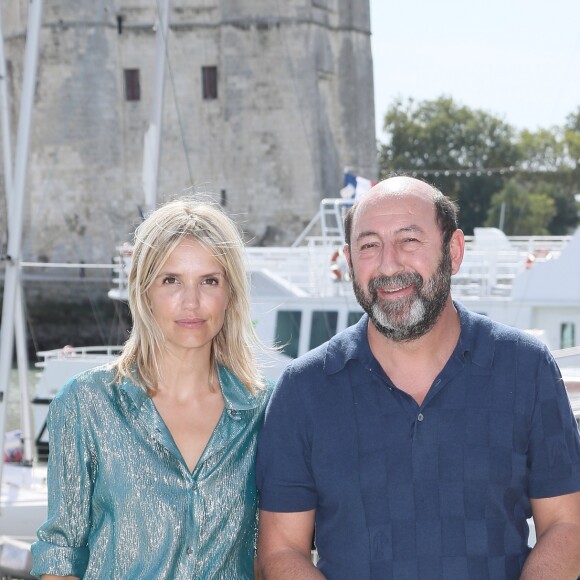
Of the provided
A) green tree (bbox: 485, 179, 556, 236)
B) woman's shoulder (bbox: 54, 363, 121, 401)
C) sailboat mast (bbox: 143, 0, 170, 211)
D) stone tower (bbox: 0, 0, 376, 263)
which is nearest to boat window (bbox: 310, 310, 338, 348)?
sailboat mast (bbox: 143, 0, 170, 211)

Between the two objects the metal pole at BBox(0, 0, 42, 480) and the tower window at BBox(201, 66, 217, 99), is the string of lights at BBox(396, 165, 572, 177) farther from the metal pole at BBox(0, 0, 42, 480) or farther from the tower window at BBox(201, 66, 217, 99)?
the metal pole at BBox(0, 0, 42, 480)

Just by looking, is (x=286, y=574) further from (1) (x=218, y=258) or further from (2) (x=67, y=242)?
(2) (x=67, y=242)

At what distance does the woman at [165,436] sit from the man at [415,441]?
0.10 m

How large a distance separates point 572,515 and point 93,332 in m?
24.4

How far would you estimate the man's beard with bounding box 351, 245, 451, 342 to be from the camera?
2.65 meters

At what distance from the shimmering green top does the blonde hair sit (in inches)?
2.9

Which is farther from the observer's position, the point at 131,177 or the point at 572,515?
the point at 131,177

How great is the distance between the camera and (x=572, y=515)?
262 centimetres

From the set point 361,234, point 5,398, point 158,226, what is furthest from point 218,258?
point 5,398

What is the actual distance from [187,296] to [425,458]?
0.63 metres

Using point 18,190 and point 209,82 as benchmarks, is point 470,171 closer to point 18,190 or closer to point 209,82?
point 209,82

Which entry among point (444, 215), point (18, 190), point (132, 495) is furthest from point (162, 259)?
point (18, 190)

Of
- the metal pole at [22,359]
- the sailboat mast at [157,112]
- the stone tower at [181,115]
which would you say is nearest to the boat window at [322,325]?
the sailboat mast at [157,112]

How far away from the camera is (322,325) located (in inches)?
487
